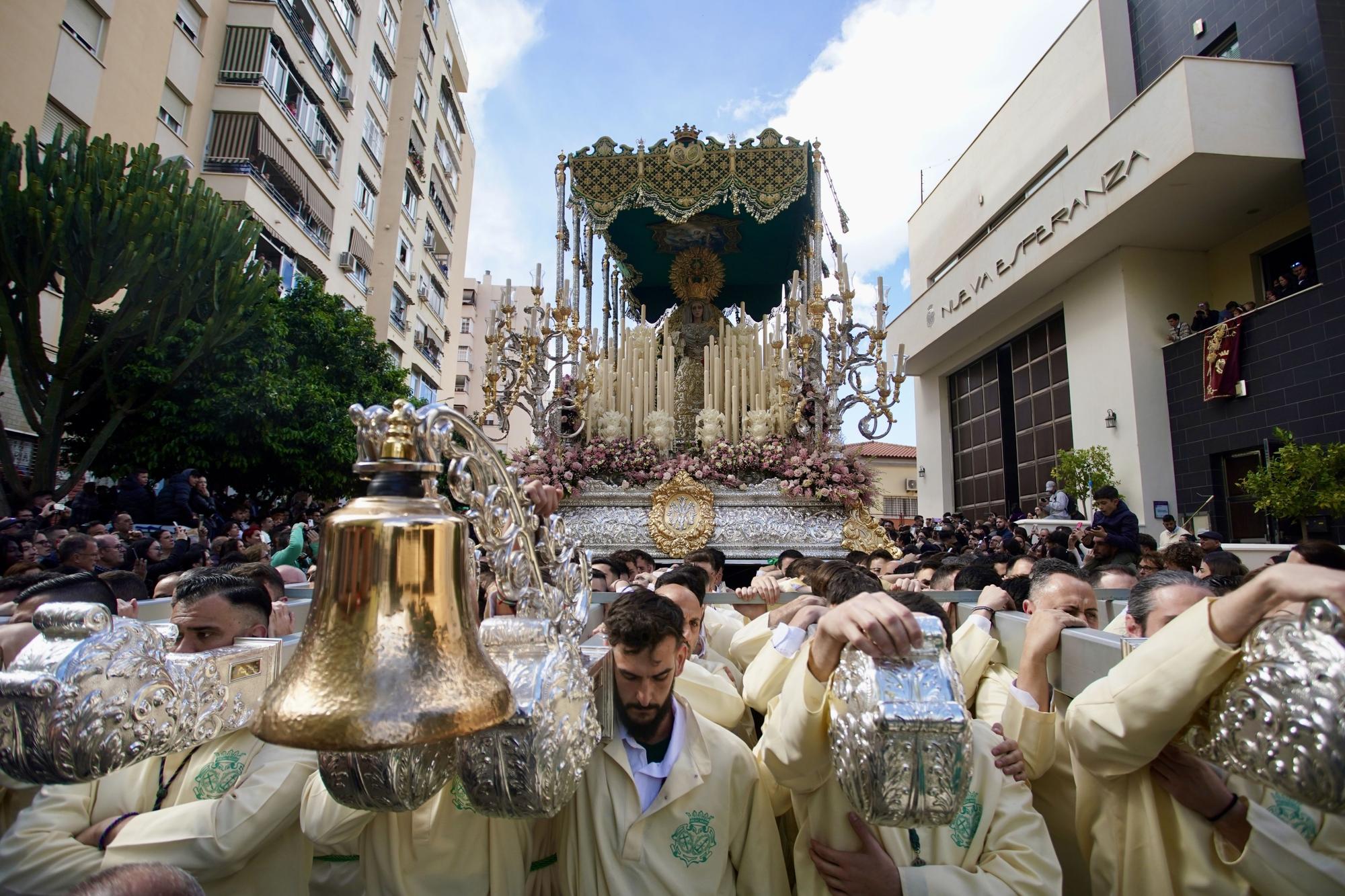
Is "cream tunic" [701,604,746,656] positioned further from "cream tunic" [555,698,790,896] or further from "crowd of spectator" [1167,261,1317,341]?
"crowd of spectator" [1167,261,1317,341]

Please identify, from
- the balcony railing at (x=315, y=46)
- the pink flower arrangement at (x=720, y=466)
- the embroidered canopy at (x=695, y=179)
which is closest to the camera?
the pink flower arrangement at (x=720, y=466)

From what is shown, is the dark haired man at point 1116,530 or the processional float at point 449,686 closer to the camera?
the processional float at point 449,686

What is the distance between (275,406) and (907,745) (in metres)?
14.3

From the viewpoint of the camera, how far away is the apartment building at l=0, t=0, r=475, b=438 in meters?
12.4

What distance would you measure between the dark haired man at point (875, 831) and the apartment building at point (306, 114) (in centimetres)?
1457

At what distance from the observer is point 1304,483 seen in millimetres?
8883

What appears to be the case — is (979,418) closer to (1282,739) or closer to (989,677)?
(989,677)

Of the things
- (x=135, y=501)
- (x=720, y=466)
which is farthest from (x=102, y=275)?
(x=720, y=466)

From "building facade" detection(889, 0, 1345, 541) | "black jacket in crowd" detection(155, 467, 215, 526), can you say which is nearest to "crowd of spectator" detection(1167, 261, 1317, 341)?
"building facade" detection(889, 0, 1345, 541)

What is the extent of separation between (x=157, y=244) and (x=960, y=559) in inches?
429

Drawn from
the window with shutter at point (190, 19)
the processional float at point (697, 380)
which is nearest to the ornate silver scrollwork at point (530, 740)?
the processional float at point (697, 380)

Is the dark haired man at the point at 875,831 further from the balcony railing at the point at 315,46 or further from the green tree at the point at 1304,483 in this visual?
the balcony railing at the point at 315,46

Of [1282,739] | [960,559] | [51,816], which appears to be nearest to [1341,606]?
[1282,739]

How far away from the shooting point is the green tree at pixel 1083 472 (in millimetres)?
12784
